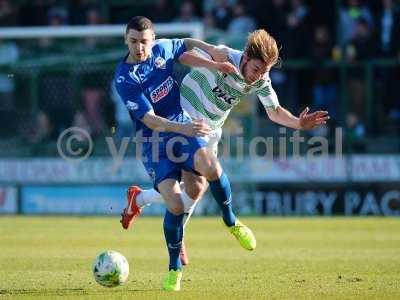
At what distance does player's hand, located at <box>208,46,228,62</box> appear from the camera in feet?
30.4

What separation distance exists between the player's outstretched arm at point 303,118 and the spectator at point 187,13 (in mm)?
12177

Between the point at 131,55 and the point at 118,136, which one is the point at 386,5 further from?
the point at 131,55

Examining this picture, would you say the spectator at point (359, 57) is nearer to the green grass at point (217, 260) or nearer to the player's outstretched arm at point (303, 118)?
the green grass at point (217, 260)

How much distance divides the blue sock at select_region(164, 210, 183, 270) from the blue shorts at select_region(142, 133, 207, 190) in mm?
369

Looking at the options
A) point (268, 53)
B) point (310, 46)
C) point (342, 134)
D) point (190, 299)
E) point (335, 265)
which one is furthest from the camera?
point (310, 46)

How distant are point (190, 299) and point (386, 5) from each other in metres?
13.7

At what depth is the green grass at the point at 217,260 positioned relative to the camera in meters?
8.38

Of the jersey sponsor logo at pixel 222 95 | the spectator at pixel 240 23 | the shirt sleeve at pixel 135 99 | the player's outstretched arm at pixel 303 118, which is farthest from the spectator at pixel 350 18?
the shirt sleeve at pixel 135 99

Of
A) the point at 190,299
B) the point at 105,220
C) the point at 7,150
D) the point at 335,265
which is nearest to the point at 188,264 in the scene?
the point at 335,265

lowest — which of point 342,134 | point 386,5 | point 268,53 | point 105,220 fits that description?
point 105,220

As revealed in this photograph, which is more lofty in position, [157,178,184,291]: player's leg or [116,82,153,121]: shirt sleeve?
[116,82,153,121]: shirt sleeve

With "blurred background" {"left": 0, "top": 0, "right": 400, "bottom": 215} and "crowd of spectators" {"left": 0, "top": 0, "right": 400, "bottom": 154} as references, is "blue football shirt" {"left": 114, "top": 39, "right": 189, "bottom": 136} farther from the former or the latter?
"crowd of spectators" {"left": 0, "top": 0, "right": 400, "bottom": 154}

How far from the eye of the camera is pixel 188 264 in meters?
10.5

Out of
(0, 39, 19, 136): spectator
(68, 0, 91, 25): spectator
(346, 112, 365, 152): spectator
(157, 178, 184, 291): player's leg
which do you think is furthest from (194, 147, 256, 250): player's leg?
(68, 0, 91, 25): spectator
